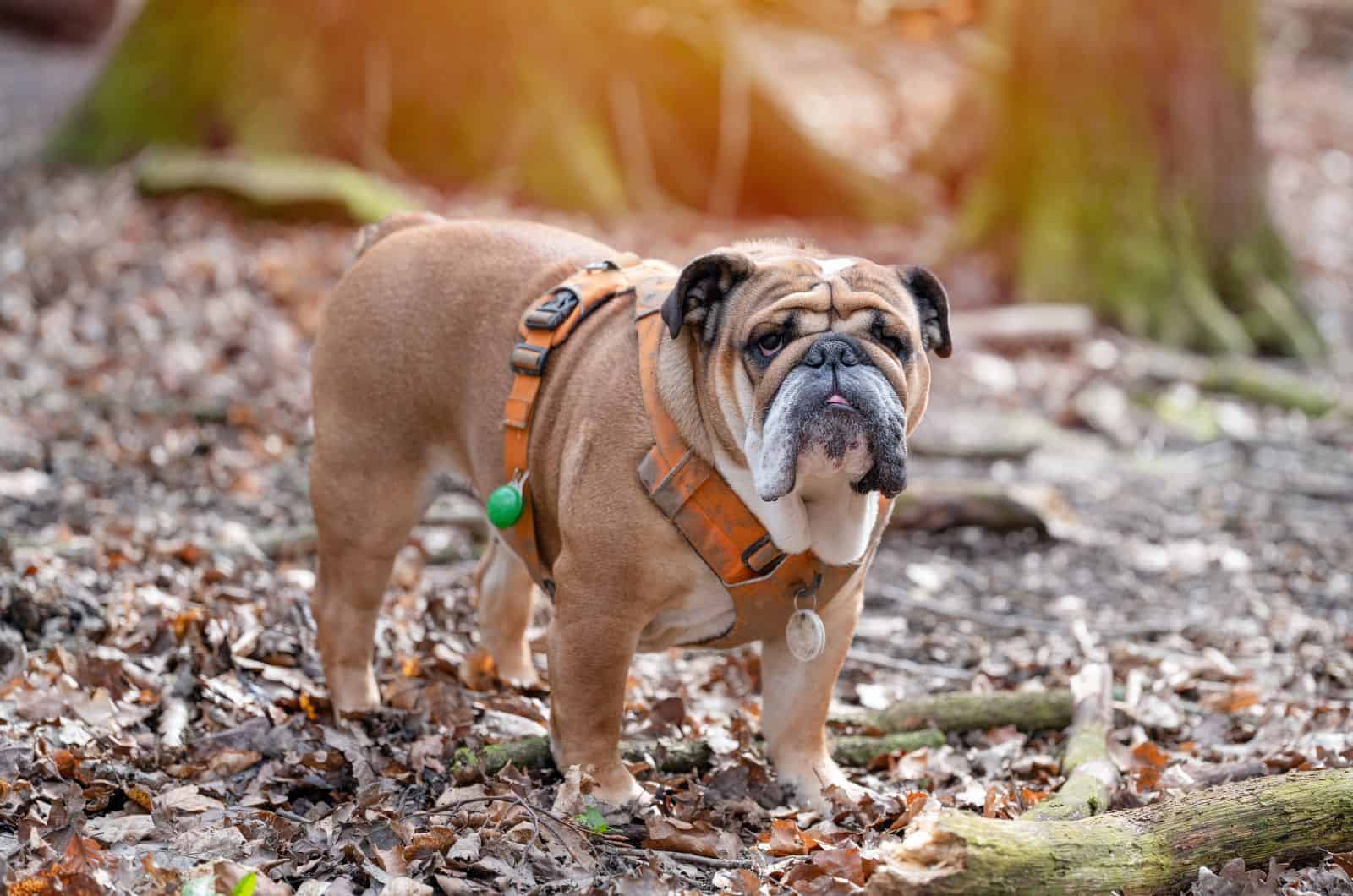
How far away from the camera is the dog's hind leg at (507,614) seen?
5.36 meters

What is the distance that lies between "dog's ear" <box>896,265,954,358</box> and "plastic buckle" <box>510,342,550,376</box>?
1.14m

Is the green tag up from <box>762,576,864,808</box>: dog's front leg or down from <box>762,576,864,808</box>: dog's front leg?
up

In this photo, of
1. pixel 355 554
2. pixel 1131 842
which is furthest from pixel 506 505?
pixel 1131 842

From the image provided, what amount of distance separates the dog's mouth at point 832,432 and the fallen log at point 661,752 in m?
1.34

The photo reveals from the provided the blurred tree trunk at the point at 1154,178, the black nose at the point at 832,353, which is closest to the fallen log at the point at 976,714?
the black nose at the point at 832,353

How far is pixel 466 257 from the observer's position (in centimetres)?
478

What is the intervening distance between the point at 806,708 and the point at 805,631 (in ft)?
1.31

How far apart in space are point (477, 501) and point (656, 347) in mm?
1134

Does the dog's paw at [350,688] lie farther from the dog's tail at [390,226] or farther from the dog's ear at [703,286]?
the dog's ear at [703,286]

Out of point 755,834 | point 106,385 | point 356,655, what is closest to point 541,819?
point 755,834

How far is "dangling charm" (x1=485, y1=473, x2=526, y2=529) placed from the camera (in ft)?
14.3

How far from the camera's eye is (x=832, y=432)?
357cm

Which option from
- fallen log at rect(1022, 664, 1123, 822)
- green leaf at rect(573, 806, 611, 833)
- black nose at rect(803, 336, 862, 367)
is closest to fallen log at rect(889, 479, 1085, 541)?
fallen log at rect(1022, 664, 1123, 822)

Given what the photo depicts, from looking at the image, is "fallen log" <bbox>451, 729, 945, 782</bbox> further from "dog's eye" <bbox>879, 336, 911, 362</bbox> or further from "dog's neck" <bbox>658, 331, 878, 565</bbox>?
"dog's eye" <bbox>879, 336, 911, 362</bbox>
